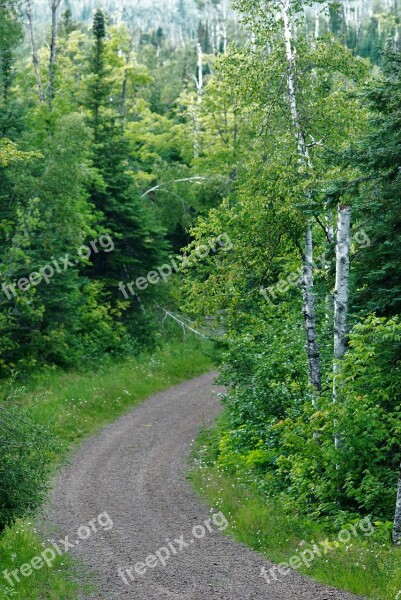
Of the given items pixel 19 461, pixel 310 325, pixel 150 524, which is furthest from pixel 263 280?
pixel 19 461

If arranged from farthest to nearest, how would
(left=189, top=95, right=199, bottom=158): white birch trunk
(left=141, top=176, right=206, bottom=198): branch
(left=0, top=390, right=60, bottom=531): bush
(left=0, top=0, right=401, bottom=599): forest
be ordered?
(left=189, top=95, right=199, bottom=158): white birch trunk
(left=141, top=176, right=206, bottom=198): branch
(left=0, top=0, right=401, bottom=599): forest
(left=0, top=390, right=60, bottom=531): bush

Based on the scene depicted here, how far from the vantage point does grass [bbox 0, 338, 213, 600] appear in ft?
33.8

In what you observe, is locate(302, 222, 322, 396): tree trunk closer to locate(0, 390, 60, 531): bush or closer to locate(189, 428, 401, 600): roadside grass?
locate(189, 428, 401, 600): roadside grass

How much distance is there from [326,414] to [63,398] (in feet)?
37.4

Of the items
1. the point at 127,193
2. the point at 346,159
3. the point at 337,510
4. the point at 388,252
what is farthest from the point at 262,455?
the point at 127,193

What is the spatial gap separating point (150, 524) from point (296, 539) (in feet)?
9.58

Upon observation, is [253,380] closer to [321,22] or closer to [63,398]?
[63,398]

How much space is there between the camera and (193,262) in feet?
50.0

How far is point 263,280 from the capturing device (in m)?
15.5

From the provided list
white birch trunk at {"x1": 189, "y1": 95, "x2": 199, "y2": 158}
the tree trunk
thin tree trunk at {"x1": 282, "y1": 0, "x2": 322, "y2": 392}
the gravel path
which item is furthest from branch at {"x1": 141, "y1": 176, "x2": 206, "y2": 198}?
the tree trunk

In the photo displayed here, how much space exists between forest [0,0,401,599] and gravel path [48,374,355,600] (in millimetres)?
648

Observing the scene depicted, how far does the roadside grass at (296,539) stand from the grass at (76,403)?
9.81 ft

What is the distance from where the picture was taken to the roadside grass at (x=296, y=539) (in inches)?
376

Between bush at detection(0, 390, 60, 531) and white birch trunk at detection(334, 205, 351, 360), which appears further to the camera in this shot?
white birch trunk at detection(334, 205, 351, 360)
